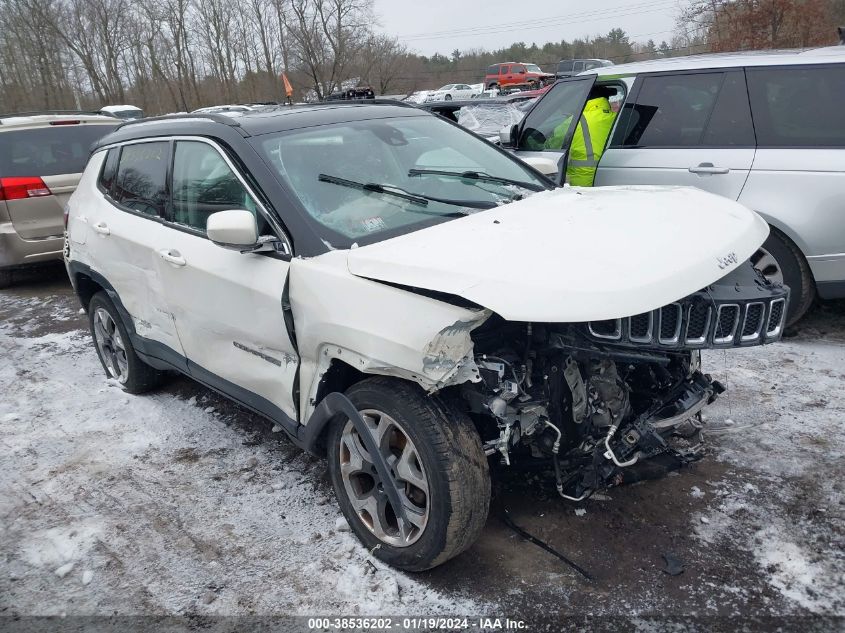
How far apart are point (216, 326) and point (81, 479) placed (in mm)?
1276

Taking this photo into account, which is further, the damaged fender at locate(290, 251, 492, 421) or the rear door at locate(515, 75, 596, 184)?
the rear door at locate(515, 75, 596, 184)

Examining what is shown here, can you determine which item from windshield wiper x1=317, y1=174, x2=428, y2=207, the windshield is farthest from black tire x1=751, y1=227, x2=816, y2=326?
windshield wiper x1=317, y1=174, x2=428, y2=207

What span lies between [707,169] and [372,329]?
3362mm

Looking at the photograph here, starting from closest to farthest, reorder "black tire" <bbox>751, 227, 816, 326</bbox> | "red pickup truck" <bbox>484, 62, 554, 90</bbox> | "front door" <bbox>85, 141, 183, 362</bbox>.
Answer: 1. "front door" <bbox>85, 141, 183, 362</bbox>
2. "black tire" <bbox>751, 227, 816, 326</bbox>
3. "red pickup truck" <bbox>484, 62, 554, 90</bbox>

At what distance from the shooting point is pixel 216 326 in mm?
3301

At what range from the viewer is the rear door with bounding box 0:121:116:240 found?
279 inches

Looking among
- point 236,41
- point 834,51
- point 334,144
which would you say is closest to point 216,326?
point 334,144

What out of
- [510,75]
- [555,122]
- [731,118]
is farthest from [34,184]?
[510,75]

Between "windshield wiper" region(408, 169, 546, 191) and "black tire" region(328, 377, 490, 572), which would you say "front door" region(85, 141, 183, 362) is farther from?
"black tire" region(328, 377, 490, 572)

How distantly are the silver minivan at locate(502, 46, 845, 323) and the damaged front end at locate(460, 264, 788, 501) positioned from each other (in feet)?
6.16

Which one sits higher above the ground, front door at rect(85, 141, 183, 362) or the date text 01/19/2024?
front door at rect(85, 141, 183, 362)

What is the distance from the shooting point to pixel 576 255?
7.78 feet

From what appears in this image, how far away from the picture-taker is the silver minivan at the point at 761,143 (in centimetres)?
424

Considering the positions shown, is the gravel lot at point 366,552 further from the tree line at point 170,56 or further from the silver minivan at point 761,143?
the tree line at point 170,56
